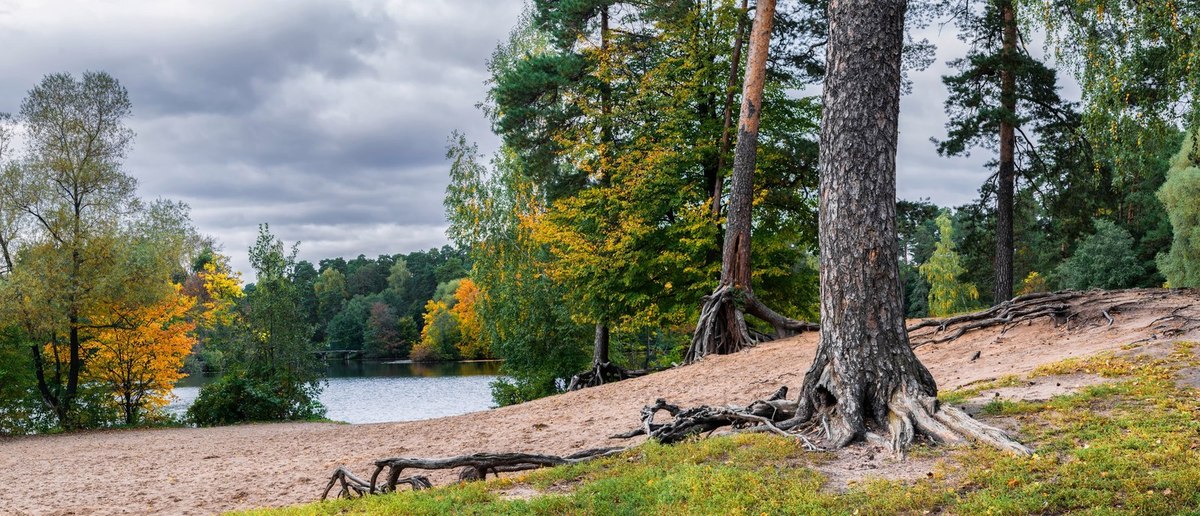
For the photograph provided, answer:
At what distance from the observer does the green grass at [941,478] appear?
181 inches

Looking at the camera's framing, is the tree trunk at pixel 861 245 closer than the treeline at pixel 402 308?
Yes

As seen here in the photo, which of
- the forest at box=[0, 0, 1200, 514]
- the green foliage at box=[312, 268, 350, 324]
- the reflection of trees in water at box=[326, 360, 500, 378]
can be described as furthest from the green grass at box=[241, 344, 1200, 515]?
the green foliage at box=[312, 268, 350, 324]

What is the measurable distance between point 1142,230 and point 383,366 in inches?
1804

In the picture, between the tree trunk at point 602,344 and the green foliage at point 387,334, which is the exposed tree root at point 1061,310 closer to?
the tree trunk at point 602,344

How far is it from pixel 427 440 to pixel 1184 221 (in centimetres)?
2964

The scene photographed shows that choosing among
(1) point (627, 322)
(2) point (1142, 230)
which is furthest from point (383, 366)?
(2) point (1142, 230)

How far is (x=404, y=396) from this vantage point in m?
32.0

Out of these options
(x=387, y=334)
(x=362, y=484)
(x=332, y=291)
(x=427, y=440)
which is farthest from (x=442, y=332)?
(x=362, y=484)

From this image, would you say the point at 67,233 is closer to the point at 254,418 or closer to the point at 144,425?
the point at 144,425

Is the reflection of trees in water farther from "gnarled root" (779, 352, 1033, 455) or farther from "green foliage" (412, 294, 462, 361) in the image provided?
"gnarled root" (779, 352, 1033, 455)

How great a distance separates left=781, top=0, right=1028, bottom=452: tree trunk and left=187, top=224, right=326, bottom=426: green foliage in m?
16.9

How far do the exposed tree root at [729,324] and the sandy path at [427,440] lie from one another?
0.92 m

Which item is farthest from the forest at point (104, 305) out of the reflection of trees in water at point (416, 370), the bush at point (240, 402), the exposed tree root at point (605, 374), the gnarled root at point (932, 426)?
the reflection of trees in water at point (416, 370)

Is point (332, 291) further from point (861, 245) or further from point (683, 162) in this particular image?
point (861, 245)
